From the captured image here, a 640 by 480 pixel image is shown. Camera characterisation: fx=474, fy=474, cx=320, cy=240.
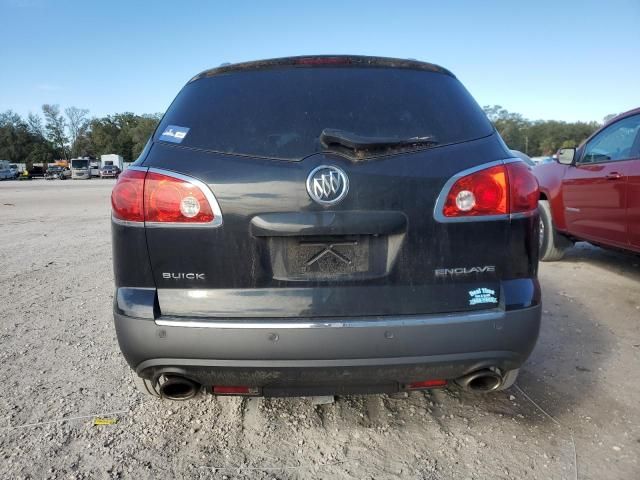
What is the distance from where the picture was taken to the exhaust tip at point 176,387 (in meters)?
2.02

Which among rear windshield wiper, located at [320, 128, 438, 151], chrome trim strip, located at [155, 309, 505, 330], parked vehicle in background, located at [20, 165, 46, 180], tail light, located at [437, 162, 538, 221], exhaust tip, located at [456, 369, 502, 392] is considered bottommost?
parked vehicle in background, located at [20, 165, 46, 180]

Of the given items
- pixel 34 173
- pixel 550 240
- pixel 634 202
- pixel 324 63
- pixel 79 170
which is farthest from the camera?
pixel 34 173

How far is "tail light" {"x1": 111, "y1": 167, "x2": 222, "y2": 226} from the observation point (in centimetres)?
Result: 192

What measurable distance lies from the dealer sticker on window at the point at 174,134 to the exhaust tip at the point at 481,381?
63.4 inches

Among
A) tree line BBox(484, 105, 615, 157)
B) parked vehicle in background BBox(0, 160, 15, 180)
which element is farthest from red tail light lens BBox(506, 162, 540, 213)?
tree line BBox(484, 105, 615, 157)

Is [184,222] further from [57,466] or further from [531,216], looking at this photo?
[531,216]

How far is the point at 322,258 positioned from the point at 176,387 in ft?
2.87

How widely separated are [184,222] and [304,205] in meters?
0.49

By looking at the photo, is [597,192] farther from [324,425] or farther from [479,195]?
[324,425]

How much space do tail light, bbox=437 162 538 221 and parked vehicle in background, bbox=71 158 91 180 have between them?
62677 mm

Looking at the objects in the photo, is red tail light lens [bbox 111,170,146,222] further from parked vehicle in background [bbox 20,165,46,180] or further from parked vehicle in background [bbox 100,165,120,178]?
parked vehicle in background [bbox 20,165,46,180]

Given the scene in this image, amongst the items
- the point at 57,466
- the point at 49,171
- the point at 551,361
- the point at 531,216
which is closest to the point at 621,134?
the point at 551,361

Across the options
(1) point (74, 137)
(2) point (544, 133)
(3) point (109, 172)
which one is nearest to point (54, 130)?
(1) point (74, 137)

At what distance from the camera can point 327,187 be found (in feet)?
6.18
